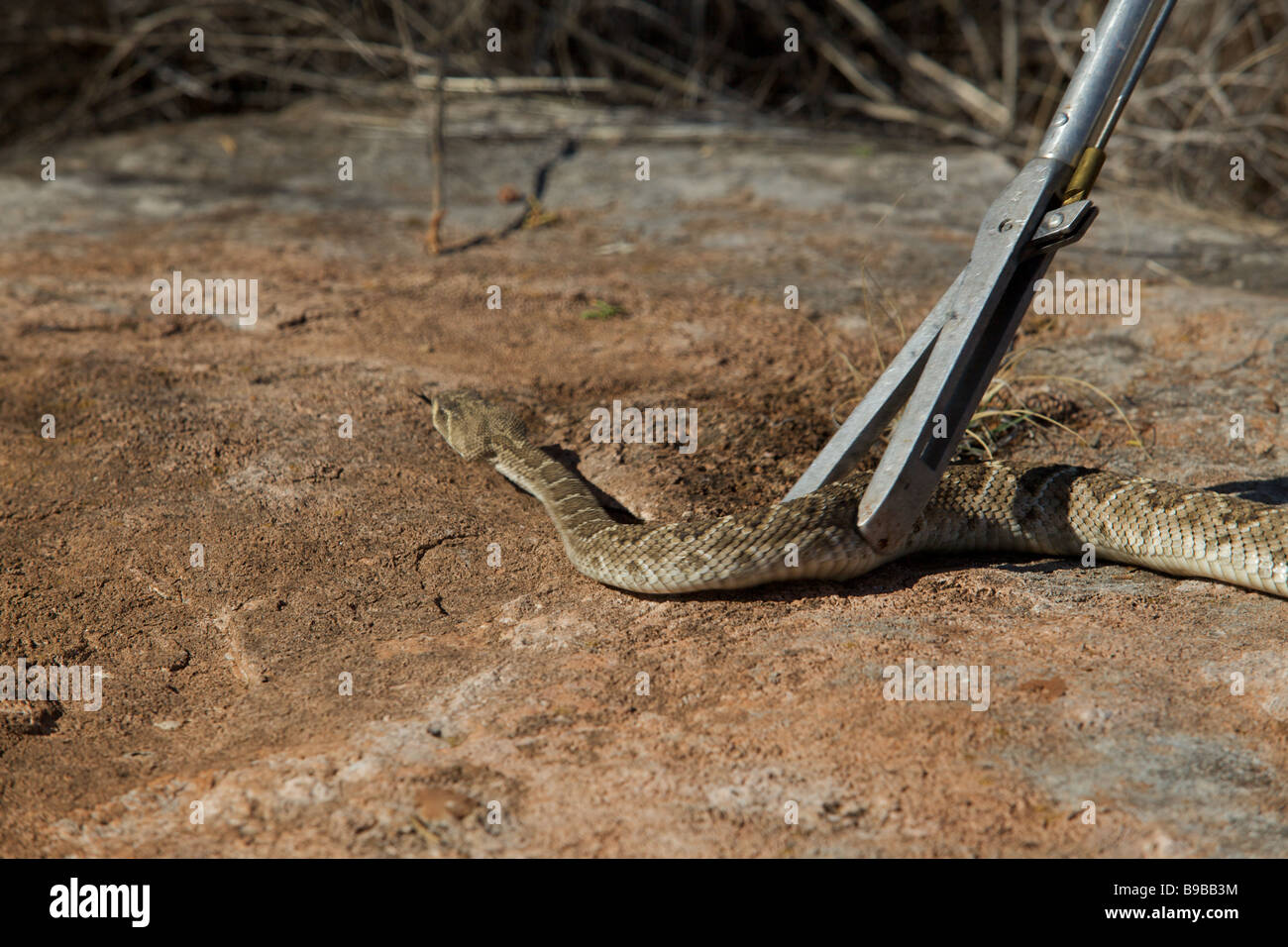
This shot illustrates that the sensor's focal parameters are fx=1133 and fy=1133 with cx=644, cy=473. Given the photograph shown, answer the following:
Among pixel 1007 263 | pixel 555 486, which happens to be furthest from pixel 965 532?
pixel 555 486

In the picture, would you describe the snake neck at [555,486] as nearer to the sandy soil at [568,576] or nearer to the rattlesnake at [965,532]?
the rattlesnake at [965,532]

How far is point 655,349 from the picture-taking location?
267 inches

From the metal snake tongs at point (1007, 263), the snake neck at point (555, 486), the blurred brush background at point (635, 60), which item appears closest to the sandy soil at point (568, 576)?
the snake neck at point (555, 486)

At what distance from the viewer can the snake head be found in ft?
18.6

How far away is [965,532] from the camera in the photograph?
4.99 meters

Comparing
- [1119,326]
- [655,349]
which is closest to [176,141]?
[655,349]

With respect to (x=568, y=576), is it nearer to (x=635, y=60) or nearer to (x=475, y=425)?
(x=475, y=425)

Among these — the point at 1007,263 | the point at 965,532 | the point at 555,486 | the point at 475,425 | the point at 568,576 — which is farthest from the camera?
the point at 475,425

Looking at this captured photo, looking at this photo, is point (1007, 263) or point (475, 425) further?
point (475, 425)

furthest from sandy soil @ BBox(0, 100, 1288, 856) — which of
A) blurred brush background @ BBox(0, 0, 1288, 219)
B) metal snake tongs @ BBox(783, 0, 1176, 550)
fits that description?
blurred brush background @ BBox(0, 0, 1288, 219)

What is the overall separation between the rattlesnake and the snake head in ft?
1.58

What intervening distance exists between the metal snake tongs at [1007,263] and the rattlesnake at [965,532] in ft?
0.82

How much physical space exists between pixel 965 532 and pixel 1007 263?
4.21ft

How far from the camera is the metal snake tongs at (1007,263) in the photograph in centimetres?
427
